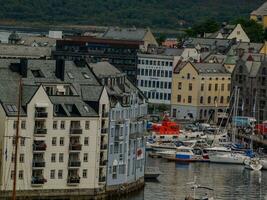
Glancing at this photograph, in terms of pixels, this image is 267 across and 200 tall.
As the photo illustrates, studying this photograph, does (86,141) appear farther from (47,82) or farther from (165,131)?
(165,131)

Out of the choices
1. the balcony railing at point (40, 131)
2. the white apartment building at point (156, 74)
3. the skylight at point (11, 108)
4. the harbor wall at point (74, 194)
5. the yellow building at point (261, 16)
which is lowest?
the harbor wall at point (74, 194)

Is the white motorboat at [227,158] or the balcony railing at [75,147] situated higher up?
the balcony railing at [75,147]

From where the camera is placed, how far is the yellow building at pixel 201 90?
100m

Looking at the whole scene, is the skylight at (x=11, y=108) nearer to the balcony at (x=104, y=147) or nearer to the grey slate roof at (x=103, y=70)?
the balcony at (x=104, y=147)

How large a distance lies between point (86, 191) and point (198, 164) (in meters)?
17.7

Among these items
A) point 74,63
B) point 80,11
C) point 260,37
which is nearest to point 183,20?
point 80,11

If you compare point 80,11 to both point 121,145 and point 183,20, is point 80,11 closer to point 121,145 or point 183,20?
point 183,20

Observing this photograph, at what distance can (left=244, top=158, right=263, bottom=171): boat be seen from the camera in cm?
7900

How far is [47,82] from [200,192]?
7952 millimetres

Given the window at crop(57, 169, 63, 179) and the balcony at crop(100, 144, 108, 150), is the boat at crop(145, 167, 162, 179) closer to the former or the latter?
the balcony at crop(100, 144, 108, 150)

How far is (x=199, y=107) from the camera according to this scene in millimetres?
100812

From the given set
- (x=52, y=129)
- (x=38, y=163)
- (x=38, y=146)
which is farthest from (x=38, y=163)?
(x=52, y=129)

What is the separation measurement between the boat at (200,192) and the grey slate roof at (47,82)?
179 inches

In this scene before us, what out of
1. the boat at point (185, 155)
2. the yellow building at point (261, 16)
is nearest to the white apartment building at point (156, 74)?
the boat at point (185, 155)
